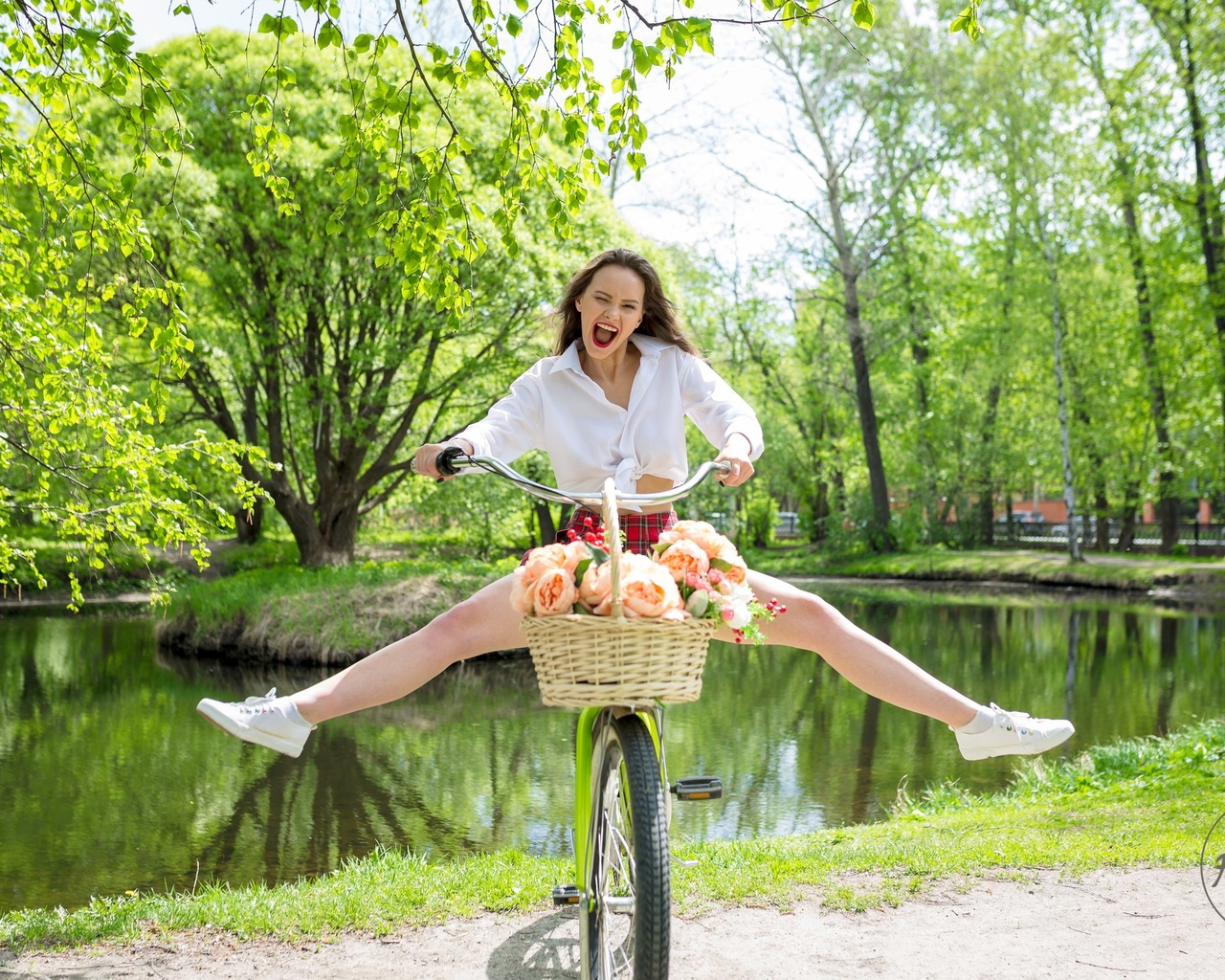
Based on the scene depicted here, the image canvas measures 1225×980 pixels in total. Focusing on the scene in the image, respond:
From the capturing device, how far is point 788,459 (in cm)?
3491

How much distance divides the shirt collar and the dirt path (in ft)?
6.23

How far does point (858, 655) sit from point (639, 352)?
1.17m

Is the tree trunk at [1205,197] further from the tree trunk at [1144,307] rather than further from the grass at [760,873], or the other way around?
the grass at [760,873]

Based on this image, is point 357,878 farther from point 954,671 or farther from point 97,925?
point 954,671

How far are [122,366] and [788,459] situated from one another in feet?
73.6

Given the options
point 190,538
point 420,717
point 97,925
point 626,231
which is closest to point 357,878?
point 97,925

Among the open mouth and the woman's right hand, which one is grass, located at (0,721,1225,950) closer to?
the woman's right hand

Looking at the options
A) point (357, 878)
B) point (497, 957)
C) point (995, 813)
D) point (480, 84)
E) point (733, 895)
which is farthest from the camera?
point (480, 84)

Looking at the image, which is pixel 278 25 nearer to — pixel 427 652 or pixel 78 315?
pixel 78 315

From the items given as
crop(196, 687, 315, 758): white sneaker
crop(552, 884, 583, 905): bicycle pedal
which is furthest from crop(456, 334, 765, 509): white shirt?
crop(552, 884, 583, 905): bicycle pedal

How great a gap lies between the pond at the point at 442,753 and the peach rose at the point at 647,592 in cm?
404

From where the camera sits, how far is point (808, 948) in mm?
3736

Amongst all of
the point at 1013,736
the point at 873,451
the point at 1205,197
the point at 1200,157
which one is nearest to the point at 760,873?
the point at 1013,736

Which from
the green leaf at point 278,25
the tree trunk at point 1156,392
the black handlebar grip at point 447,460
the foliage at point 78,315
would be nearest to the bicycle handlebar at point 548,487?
the black handlebar grip at point 447,460
